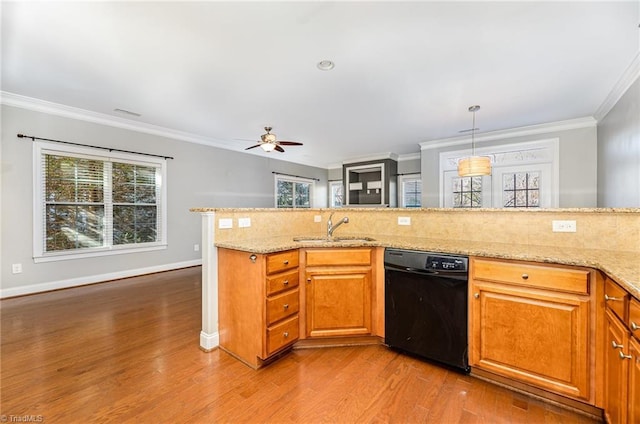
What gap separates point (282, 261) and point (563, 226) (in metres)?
2.08

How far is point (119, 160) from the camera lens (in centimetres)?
439

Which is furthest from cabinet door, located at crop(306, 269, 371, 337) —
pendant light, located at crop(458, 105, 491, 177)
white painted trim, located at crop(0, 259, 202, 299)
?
white painted trim, located at crop(0, 259, 202, 299)

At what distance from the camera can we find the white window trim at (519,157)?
458 centimetres

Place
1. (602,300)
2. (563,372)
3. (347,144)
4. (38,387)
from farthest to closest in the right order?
(347,144)
(38,387)
(563,372)
(602,300)

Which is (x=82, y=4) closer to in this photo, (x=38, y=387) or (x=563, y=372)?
(x=38, y=387)

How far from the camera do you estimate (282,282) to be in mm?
2096

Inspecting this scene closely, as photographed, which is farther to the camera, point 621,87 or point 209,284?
point 621,87

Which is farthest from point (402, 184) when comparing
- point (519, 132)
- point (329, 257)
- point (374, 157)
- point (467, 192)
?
point (329, 257)

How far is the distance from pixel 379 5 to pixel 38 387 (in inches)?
133

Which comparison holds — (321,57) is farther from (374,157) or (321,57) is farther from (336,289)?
(374,157)

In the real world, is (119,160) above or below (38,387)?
above

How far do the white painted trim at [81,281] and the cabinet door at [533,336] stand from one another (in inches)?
194

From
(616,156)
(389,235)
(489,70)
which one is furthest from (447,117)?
(389,235)

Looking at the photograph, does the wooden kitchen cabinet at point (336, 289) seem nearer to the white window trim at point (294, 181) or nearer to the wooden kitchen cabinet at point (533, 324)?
the wooden kitchen cabinet at point (533, 324)
